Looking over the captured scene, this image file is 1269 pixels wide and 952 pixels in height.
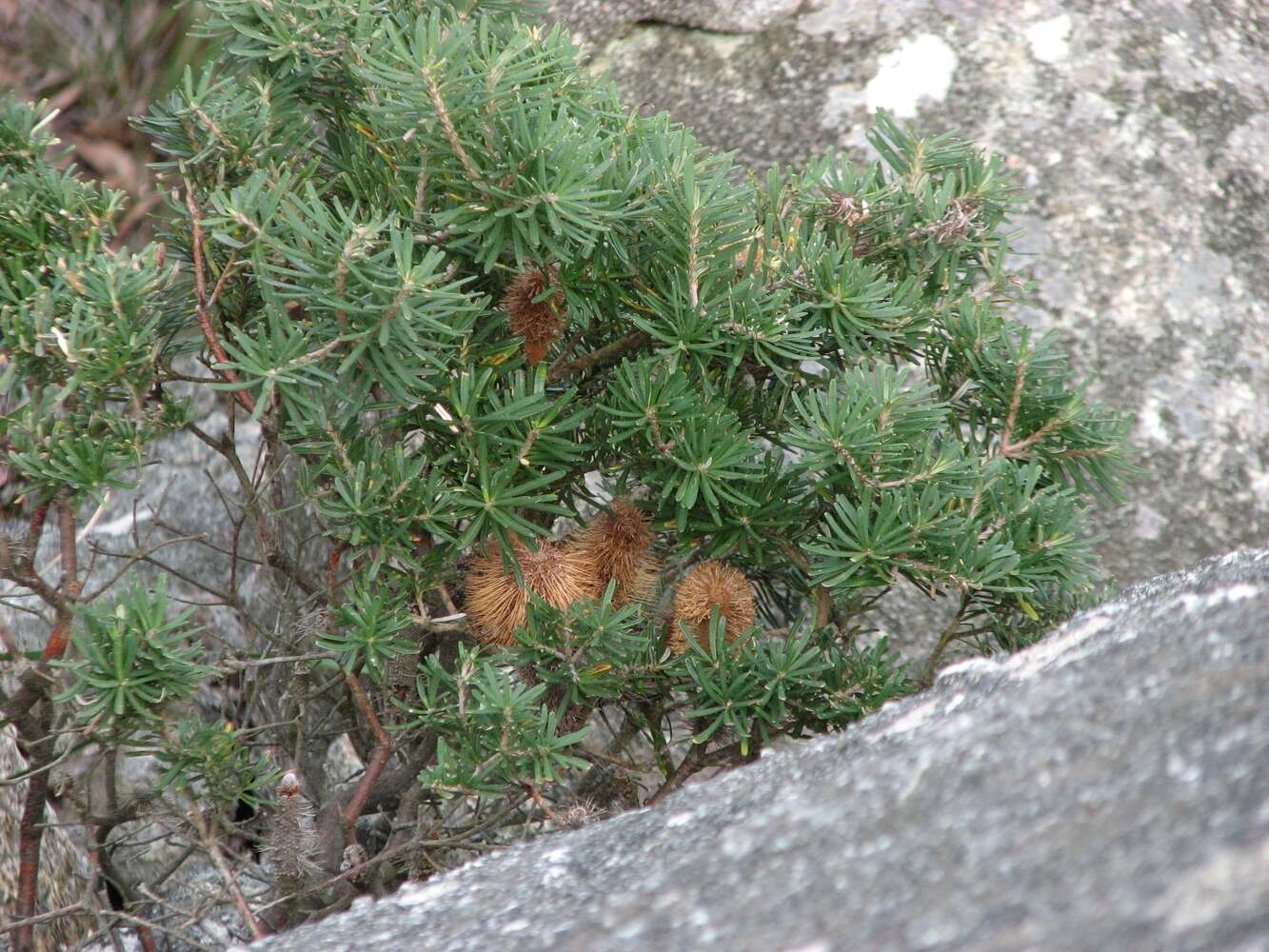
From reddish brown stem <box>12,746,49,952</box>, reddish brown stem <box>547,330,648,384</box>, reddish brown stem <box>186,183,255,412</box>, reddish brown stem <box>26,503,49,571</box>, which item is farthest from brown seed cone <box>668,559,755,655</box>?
reddish brown stem <box>12,746,49,952</box>

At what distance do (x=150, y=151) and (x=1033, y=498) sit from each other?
2726 mm

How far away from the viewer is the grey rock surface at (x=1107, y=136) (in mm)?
2076

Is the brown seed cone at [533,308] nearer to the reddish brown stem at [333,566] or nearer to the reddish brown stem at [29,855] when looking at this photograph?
the reddish brown stem at [333,566]

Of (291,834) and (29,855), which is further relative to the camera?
(29,855)

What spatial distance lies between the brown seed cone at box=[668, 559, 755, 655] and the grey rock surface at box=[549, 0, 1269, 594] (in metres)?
0.95

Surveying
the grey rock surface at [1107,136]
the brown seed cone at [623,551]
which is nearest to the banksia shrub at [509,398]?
the brown seed cone at [623,551]

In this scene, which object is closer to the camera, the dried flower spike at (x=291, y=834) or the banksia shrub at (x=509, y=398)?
the banksia shrub at (x=509, y=398)

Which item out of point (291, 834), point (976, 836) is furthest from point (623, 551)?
point (976, 836)

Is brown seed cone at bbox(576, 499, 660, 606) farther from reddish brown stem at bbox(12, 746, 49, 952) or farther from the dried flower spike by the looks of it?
reddish brown stem at bbox(12, 746, 49, 952)

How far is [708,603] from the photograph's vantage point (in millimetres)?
1323

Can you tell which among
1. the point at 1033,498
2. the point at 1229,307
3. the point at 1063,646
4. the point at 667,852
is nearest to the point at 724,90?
the point at 1229,307

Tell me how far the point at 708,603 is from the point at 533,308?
1.18 feet

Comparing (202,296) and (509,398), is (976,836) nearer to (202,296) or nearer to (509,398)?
(509,398)

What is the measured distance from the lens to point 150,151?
129 inches
